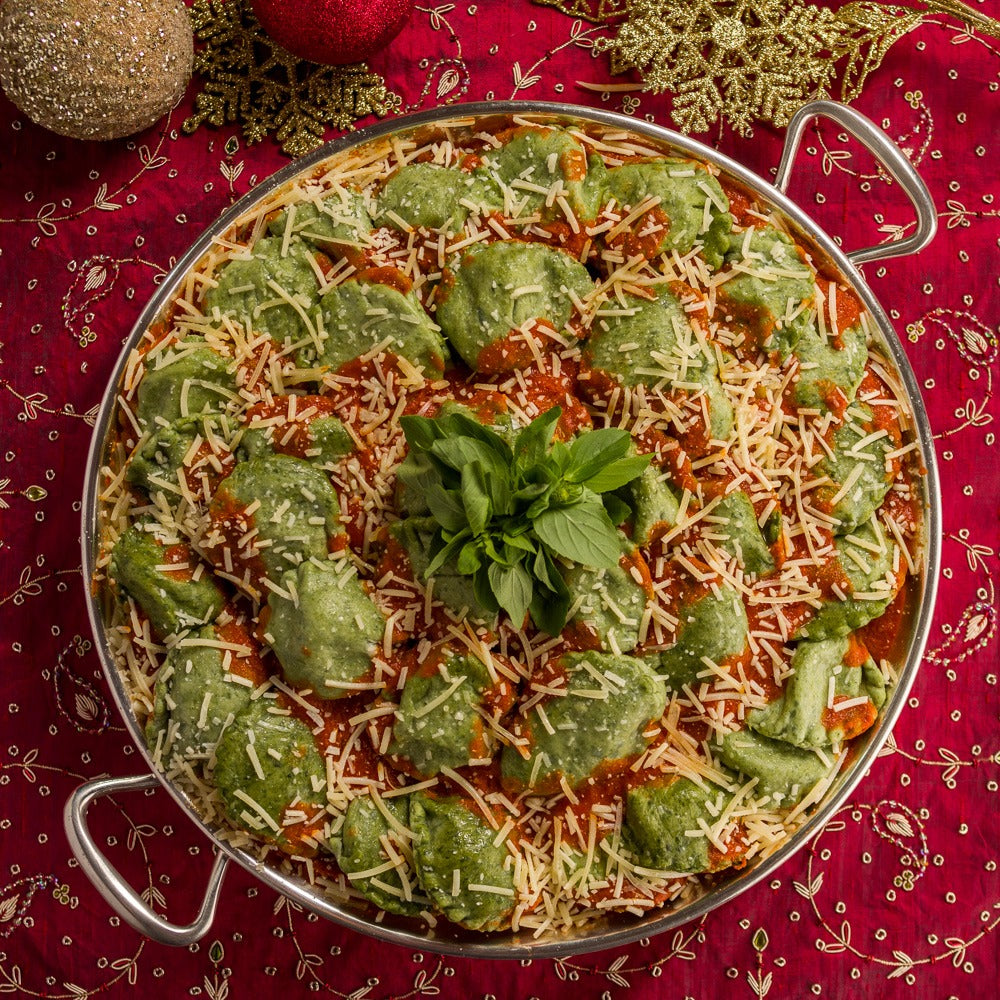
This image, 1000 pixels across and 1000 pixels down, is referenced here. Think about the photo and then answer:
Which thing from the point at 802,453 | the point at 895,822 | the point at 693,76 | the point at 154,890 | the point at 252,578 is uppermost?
the point at 693,76

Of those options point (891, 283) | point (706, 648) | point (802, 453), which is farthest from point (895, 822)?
point (891, 283)

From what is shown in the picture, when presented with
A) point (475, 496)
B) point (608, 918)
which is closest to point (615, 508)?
point (475, 496)

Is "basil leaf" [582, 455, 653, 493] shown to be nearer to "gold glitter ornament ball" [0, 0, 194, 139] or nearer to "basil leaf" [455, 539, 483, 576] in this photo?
"basil leaf" [455, 539, 483, 576]

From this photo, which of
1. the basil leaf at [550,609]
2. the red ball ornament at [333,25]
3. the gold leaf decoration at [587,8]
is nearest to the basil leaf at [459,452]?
the basil leaf at [550,609]

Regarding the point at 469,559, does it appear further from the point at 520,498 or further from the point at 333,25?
the point at 333,25

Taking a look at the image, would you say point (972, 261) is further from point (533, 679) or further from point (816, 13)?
point (533, 679)

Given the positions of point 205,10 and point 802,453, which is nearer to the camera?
point 802,453
